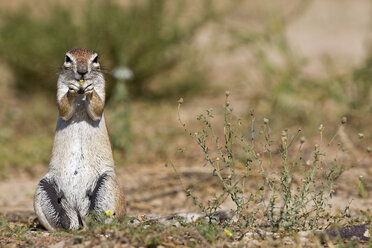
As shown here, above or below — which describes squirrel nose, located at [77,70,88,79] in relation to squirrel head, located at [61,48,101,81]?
below

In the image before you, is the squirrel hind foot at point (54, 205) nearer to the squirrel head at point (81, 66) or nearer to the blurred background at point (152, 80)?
the squirrel head at point (81, 66)

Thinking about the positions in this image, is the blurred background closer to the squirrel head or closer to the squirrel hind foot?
the squirrel hind foot

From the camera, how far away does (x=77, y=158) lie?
4.24 metres

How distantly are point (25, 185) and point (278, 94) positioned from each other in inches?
140

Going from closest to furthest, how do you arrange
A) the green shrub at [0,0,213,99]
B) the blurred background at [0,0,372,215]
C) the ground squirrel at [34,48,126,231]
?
the ground squirrel at [34,48,126,231] → the blurred background at [0,0,372,215] → the green shrub at [0,0,213,99]

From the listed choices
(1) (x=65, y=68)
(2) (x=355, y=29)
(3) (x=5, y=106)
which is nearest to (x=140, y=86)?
(3) (x=5, y=106)

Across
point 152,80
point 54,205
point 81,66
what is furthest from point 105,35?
point 54,205

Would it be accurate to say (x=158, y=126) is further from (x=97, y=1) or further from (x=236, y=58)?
(x=236, y=58)

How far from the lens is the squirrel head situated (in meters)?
4.24

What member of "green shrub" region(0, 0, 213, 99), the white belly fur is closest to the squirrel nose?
the white belly fur

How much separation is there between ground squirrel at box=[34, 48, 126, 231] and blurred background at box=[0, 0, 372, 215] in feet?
6.87

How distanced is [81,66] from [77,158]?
645 mm

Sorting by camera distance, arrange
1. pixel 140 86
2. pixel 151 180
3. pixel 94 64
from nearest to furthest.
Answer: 1. pixel 94 64
2. pixel 151 180
3. pixel 140 86

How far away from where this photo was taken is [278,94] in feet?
26.8
